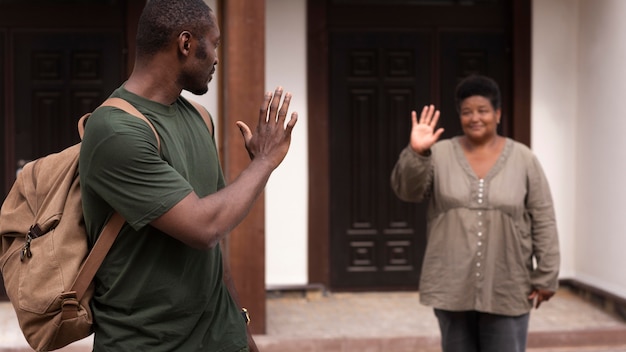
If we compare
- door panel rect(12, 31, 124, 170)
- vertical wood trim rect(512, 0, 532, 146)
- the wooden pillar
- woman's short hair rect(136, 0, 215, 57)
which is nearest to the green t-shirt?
woman's short hair rect(136, 0, 215, 57)

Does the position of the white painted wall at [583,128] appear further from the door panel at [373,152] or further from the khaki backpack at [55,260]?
the khaki backpack at [55,260]

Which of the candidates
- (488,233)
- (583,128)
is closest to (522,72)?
(583,128)

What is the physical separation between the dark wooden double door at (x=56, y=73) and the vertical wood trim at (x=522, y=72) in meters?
3.35

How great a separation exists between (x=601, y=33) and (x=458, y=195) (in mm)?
4311

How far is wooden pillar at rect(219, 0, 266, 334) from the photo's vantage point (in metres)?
7.50

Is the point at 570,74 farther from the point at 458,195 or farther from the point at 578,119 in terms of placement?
the point at 458,195

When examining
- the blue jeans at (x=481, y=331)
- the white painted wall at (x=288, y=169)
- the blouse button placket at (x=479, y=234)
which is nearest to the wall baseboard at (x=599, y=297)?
the white painted wall at (x=288, y=169)

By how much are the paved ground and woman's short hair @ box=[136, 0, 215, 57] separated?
16.4 ft

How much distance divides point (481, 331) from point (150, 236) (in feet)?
9.16

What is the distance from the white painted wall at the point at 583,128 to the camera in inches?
342

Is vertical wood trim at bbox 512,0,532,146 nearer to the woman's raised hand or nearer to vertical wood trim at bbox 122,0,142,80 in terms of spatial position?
vertical wood trim at bbox 122,0,142,80

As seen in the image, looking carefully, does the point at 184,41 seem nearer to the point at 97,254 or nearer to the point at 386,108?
the point at 97,254

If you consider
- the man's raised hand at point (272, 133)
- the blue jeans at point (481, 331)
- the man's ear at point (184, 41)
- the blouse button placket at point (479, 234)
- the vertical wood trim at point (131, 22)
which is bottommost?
the blue jeans at point (481, 331)

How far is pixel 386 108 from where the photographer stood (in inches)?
370
